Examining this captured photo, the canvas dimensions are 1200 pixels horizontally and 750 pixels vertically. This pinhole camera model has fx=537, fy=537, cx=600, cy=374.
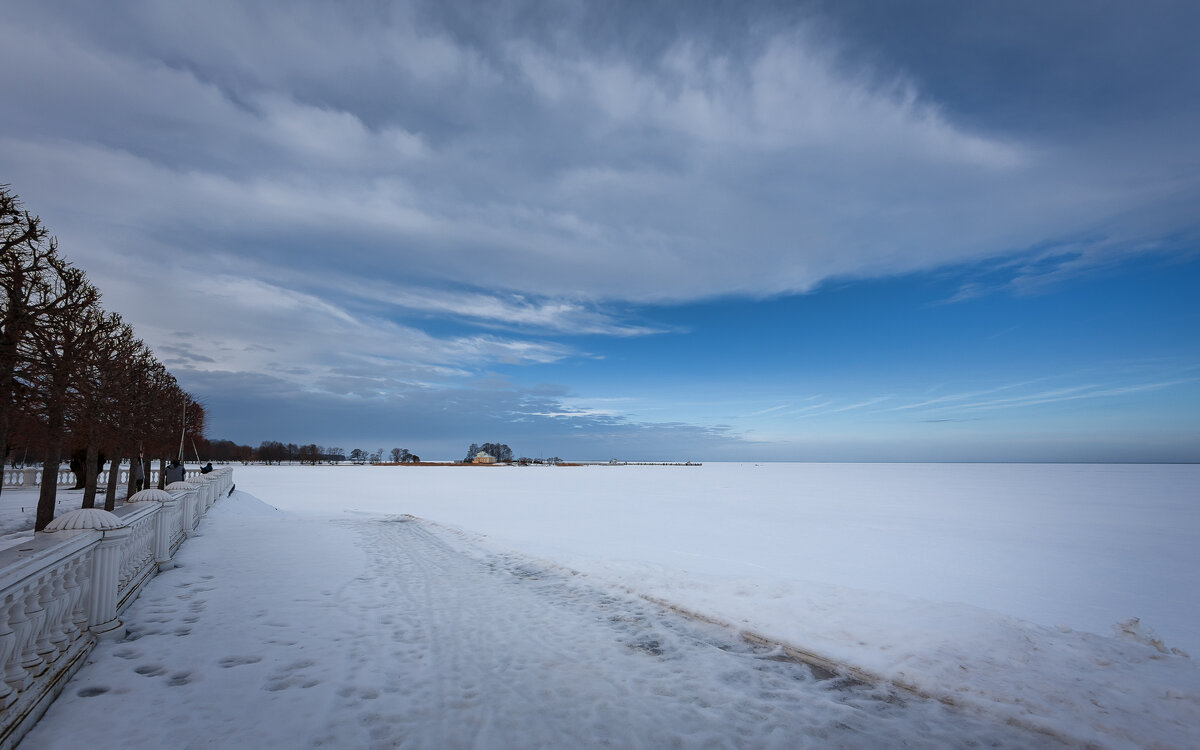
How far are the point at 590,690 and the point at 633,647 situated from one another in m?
1.40

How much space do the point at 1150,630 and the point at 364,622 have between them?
10.7m

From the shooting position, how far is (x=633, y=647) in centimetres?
632

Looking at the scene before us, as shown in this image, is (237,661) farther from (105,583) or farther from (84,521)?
(84,521)

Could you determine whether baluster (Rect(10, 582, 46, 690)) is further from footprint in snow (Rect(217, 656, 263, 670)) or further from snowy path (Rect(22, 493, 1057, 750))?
footprint in snow (Rect(217, 656, 263, 670))

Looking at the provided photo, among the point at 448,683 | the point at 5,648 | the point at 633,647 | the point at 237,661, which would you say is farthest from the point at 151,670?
the point at 633,647

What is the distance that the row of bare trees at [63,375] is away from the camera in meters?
8.60

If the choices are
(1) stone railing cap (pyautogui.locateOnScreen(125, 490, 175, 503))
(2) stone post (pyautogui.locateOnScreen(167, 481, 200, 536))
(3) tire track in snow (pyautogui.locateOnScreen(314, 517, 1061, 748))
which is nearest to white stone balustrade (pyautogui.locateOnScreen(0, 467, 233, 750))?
(1) stone railing cap (pyautogui.locateOnScreen(125, 490, 175, 503))

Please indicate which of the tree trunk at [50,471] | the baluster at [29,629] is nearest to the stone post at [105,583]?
the baluster at [29,629]

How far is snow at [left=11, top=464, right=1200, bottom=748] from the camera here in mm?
4363

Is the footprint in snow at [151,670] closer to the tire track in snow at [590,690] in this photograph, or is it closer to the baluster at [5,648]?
the baluster at [5,648]

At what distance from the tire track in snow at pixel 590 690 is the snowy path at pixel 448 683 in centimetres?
2

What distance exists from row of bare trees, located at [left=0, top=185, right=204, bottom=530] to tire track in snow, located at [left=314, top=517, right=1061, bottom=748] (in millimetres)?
6660

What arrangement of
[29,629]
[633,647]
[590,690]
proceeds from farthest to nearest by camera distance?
[633,647] → [590,690] → [29,629]

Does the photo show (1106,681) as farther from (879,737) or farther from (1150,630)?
(879,737)
